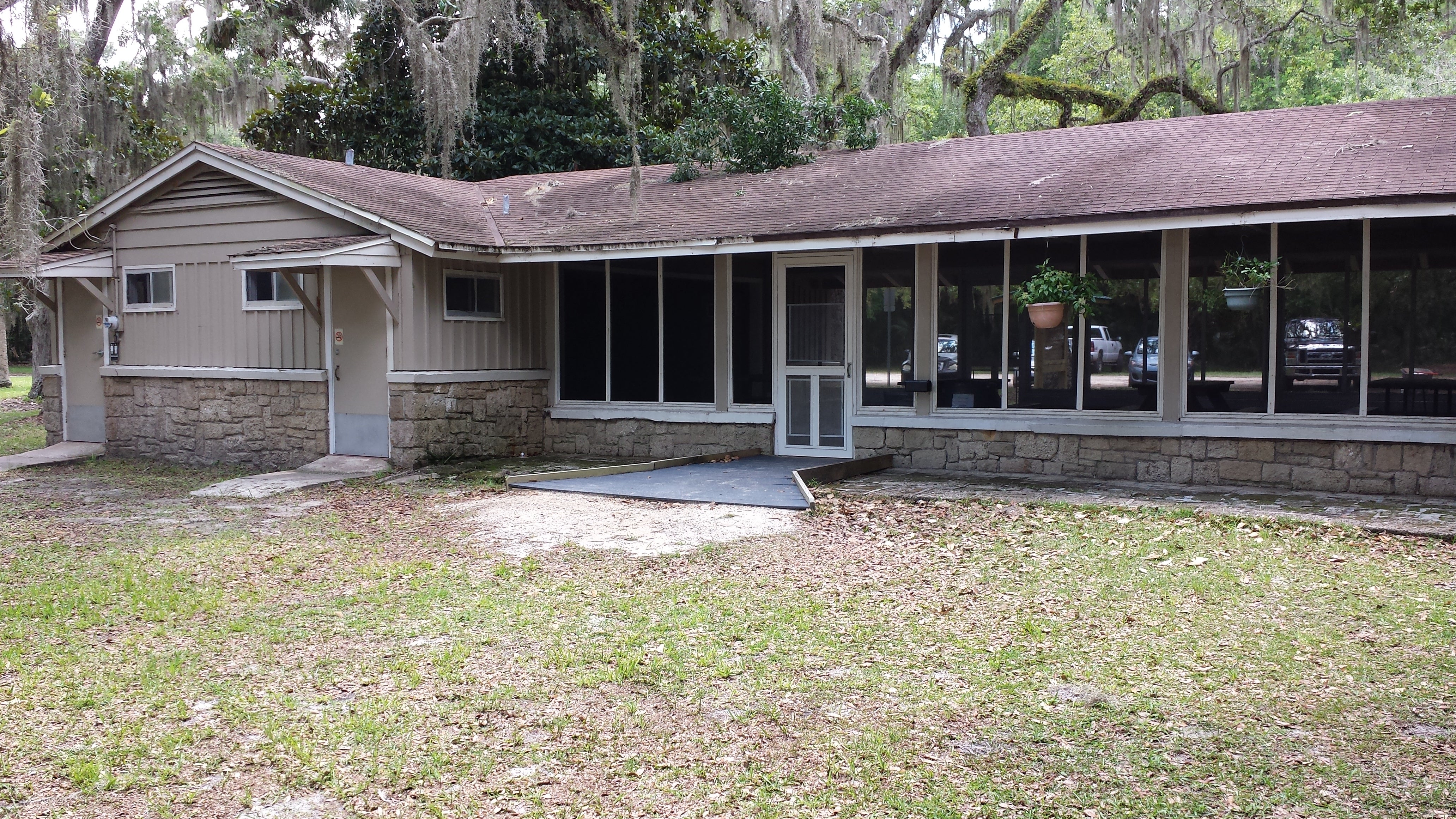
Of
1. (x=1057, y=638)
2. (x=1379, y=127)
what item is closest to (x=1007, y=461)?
(x=1379, y=127)

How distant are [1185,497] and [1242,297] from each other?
176 centimetres

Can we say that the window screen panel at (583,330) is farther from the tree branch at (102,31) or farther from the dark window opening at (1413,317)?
the tree branch at (102,31)

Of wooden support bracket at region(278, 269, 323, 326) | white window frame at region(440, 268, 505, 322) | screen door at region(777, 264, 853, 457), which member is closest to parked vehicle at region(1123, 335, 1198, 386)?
screen door at region(777, 264, 853, 457)

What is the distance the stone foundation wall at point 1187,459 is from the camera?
9039 mm

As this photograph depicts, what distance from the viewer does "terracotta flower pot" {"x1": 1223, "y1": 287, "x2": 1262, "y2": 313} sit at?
929 cm

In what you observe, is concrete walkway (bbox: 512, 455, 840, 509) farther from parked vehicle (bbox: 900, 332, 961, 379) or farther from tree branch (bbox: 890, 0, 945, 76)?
tree branch (bbox: 890, 0, 945, 76)

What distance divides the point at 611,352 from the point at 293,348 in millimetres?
3545

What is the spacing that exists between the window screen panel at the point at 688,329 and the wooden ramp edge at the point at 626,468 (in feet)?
2.50

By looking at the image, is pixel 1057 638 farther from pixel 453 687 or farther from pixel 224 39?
pixel 224 39

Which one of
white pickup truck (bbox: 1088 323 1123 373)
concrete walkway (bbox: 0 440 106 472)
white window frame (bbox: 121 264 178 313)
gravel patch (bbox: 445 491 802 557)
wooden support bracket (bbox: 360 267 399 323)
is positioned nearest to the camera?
gravel patch (bbox: 445 491 802 557)

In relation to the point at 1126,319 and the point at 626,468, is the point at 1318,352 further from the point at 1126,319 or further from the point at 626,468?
the point at 626,468

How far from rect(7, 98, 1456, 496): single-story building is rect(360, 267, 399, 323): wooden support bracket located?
4cm

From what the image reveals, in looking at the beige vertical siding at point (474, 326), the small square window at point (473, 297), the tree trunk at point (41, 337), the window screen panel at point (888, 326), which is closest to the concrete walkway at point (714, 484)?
the window screen panel at point (888, 326)

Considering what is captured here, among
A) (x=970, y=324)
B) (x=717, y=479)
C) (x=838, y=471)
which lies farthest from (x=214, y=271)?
(x=970, y=324)
